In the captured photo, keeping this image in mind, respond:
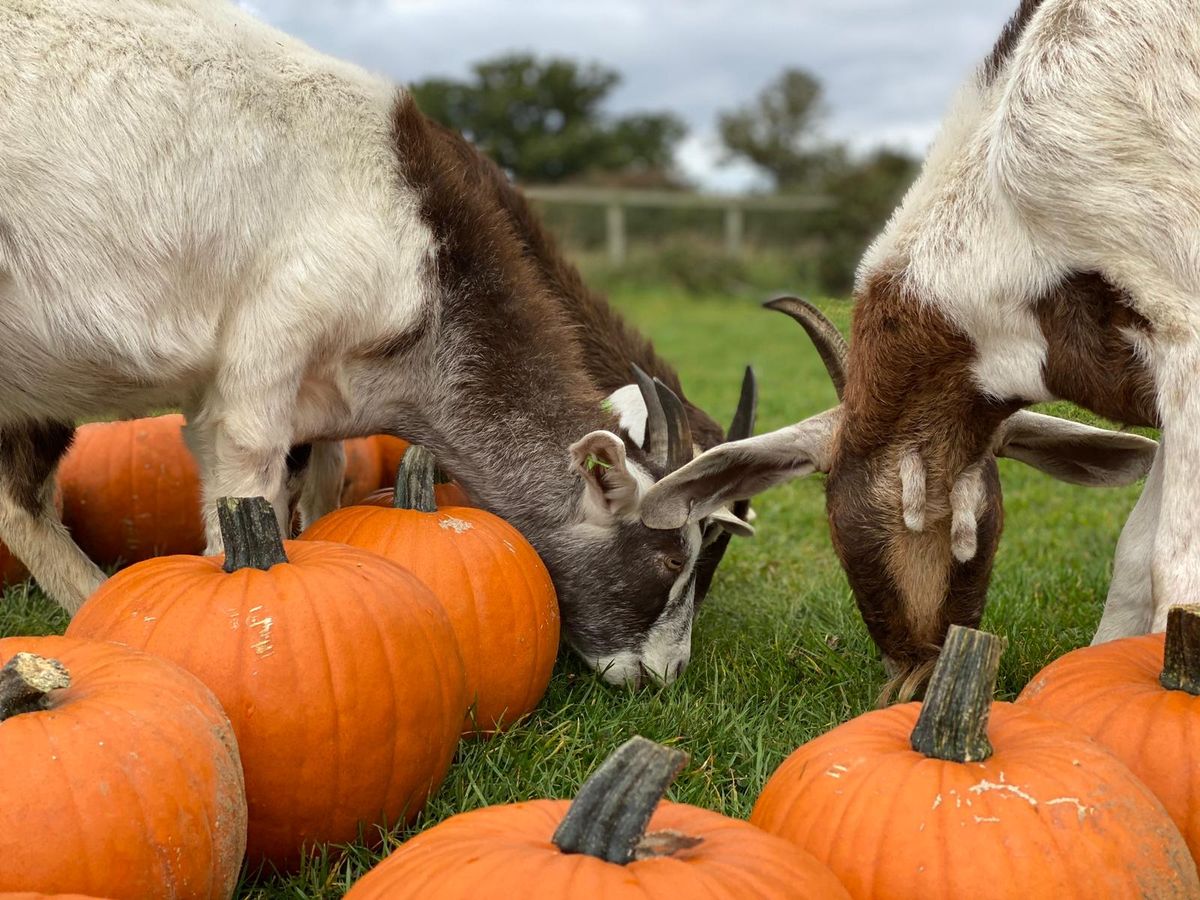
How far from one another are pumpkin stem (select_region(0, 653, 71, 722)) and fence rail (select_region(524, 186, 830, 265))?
22.7 m

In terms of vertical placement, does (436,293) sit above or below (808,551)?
A: above

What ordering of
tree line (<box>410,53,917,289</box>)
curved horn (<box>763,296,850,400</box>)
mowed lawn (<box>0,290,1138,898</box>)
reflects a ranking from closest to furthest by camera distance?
mowed lawn (<box>0,290,1138,898</box>) → curved horn (<box>763,296,850,400</box>) → tree line (<box>410,53,917,289</box>)

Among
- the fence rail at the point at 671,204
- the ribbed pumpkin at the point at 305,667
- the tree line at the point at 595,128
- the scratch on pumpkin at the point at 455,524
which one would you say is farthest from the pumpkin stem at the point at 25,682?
the tree line at the point at 595,128

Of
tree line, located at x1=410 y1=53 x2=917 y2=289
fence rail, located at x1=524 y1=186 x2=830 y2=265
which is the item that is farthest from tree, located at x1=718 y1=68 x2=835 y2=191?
fence rail, located at x1=524 y1=186 x2=830 y2=265

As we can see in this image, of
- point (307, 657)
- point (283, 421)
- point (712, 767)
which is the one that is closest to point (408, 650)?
point (307, 657)

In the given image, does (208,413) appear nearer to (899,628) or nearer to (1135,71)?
(899,628)

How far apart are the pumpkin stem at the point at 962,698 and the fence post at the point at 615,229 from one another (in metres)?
23.0

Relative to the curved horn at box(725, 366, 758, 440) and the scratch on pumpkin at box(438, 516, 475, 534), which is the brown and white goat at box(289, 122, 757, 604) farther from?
the scratch on pumpkin at box(438, 516, 475, 534)

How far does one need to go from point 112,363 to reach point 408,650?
1838mm

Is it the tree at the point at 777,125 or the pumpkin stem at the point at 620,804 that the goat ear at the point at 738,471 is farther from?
the tree at the point at 777,125

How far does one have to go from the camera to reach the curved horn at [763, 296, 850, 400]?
4223 mm

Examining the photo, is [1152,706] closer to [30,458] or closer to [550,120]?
[30,458]

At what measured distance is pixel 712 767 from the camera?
340 centimetres

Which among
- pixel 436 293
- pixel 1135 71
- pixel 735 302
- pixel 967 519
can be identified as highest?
pixel 1135 71
